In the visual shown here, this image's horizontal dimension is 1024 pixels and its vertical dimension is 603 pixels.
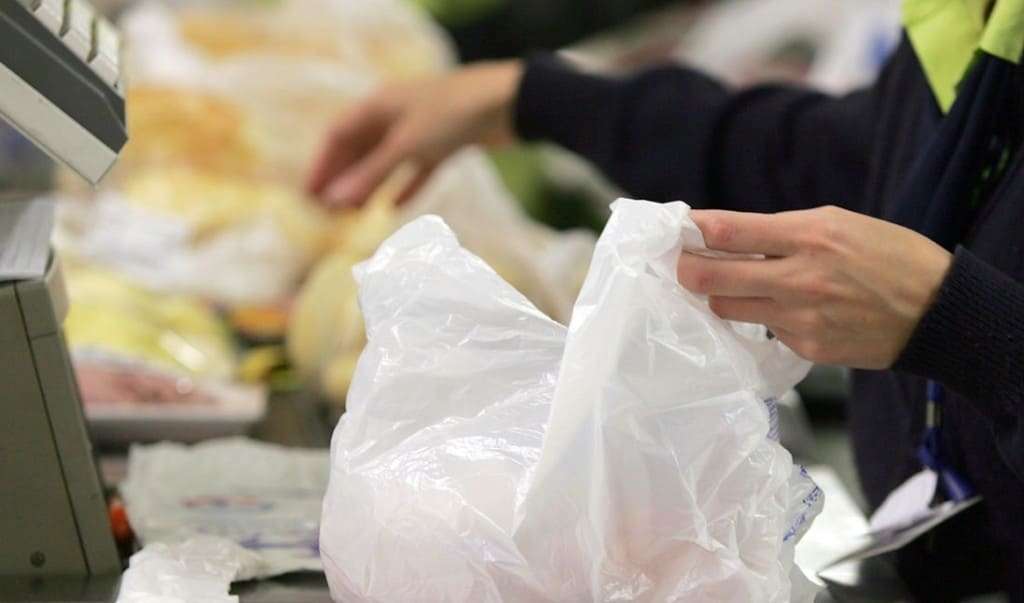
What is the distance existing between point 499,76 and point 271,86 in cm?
65

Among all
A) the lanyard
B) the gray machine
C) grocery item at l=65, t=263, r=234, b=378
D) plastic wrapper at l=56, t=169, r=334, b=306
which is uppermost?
the gray machine

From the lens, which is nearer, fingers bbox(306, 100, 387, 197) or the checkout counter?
the checkout counter

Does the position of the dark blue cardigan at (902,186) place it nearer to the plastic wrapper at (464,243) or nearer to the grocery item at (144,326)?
the plastic wrapper at (464,243)

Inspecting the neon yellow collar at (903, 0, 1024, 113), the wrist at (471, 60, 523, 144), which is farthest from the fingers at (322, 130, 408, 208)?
the neon yellow collar at (903, 0, 1024, 113)

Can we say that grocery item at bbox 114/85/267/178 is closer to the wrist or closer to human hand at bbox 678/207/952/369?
the wrist

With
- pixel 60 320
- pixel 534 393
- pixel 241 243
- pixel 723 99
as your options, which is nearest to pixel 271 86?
pixel 241 243

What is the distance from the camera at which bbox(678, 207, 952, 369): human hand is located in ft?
2.73

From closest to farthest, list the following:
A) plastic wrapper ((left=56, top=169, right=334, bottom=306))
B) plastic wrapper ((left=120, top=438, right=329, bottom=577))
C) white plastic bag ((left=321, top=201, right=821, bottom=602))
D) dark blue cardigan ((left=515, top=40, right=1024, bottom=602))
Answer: white plastic bag ((left=321, top=201, right=821, bottom=602)), dark blue cardigan ((left=515, top=40, right=1024, bottom=602)), plastic wrapper ((left=120, top=438, right=329, bottom=577)), plastic wrapper ((left=56, top=169, right=334, bottom=306))

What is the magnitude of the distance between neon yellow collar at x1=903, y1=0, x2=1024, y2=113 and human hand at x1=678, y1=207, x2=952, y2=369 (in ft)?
0.88

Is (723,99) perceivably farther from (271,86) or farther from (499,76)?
(271,86)

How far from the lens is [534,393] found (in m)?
0.88

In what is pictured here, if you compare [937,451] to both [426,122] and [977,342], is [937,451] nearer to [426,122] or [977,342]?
[977,342]

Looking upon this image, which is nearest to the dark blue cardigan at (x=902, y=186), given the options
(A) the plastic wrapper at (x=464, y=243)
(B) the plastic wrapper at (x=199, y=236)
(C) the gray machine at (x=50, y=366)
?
(A) the plastic wrapper at (x=464, y=243)

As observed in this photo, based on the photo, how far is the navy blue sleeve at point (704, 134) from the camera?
148 centimetres
